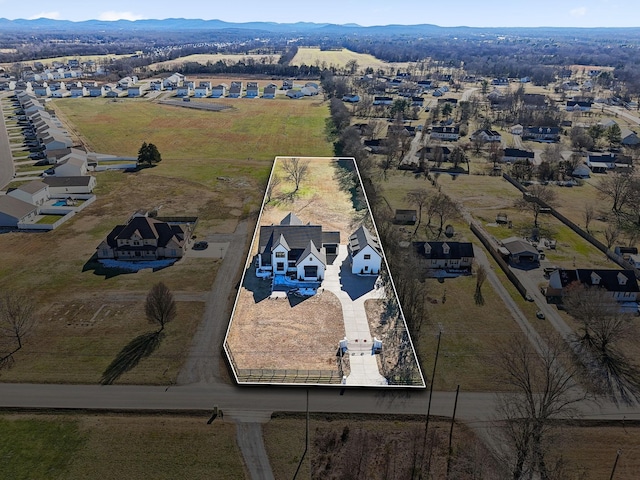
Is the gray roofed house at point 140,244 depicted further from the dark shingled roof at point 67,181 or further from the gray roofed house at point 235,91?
the gray roofed house at point 235,91

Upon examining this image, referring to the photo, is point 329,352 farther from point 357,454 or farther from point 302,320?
point 357,454

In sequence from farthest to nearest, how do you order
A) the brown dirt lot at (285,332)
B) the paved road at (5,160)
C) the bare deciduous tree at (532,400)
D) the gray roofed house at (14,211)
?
the paved road at (5,160) → the gray roofed house at (14,211) → the brown dirt lot at (285,332) → the bare deciduous tree at (532,400)

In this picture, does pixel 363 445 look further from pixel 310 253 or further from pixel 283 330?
pixel 310 253

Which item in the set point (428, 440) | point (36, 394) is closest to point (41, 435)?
point (36, 394)

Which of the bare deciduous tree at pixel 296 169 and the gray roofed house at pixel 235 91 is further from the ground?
the gray roofed house at pixel 235 91

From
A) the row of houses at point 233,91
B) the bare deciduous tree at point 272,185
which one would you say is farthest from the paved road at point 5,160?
the row of houses at point 233,91

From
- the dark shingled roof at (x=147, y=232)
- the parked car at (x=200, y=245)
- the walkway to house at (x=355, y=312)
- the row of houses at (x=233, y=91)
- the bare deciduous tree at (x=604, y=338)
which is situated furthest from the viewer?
the row of houses at (x=233, y=91)

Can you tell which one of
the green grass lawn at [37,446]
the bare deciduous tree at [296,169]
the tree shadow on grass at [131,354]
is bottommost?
the green grass lawn at [37,446]

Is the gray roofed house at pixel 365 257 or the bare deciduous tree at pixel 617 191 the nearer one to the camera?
the gray roofed house at pixel 365 257
